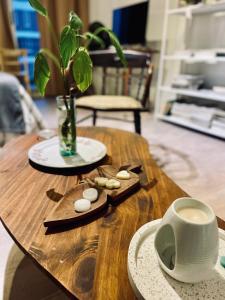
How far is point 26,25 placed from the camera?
3.80 meters

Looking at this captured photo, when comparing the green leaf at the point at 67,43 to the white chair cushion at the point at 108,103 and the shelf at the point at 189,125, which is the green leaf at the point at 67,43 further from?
the shelf at the point at 189,125

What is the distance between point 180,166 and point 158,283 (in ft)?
4.19

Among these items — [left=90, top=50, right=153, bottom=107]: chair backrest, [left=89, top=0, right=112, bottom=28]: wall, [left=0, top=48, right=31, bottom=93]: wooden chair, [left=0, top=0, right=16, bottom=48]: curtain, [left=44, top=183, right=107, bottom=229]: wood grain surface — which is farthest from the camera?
[left=89, top=0, right=112, bottom=28]: wall

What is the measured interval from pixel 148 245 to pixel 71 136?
51 centimetres

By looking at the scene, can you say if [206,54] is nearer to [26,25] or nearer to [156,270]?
[156,270]

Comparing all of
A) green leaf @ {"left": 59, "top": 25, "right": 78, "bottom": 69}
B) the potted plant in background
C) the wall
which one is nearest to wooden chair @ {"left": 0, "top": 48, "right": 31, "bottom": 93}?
the wall

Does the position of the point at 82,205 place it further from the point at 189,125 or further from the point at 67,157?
the point at 189,125

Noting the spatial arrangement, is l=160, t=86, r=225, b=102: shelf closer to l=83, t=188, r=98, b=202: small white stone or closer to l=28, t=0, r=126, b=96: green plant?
l=28, t=0, r=126, b=96: green plant

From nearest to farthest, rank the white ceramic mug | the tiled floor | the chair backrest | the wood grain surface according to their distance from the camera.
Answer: the white ceramic mug, the wood grain surface, the tiled floor, the chair backrest

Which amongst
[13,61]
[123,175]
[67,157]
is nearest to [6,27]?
[13,61]

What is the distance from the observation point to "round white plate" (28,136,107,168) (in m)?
0.81

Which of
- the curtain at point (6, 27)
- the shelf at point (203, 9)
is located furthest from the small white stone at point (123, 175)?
the curtain at point (6, 27)

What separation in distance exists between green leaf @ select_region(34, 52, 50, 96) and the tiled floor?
1.96 feet

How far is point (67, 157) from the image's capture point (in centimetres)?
86
